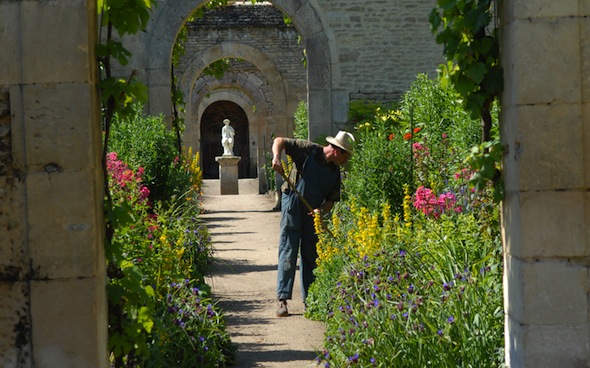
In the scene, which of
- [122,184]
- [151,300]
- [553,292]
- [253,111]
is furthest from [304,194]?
[253,111]

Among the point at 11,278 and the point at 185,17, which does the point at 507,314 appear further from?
the point at 185,17

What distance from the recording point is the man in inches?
298

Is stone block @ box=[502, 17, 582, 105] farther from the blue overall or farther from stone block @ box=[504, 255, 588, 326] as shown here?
the blue overall

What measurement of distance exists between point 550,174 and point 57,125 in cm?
200

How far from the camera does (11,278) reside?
Answer: 153 inches

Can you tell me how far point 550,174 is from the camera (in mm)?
3963

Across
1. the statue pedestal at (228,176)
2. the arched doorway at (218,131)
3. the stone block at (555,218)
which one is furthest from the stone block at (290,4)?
the arched doorway at (218,131)

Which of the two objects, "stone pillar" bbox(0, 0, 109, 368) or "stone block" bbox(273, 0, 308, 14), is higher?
"stone block" bbox(273, 0, 308, 14)

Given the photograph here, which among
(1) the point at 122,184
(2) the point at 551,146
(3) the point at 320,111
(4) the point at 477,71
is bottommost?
(1) the point at 122,184

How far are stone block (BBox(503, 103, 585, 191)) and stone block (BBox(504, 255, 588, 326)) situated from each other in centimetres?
33

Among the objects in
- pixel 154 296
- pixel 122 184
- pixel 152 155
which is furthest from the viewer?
pixel 152 155

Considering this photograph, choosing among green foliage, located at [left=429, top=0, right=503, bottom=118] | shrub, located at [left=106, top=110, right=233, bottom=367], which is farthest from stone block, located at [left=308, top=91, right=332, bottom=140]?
green foliage, located at [left=429, top=0, right=503, bottom=118]

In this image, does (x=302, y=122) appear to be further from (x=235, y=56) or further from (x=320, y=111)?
(x=235, y=56)

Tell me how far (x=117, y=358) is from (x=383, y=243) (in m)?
2.70
